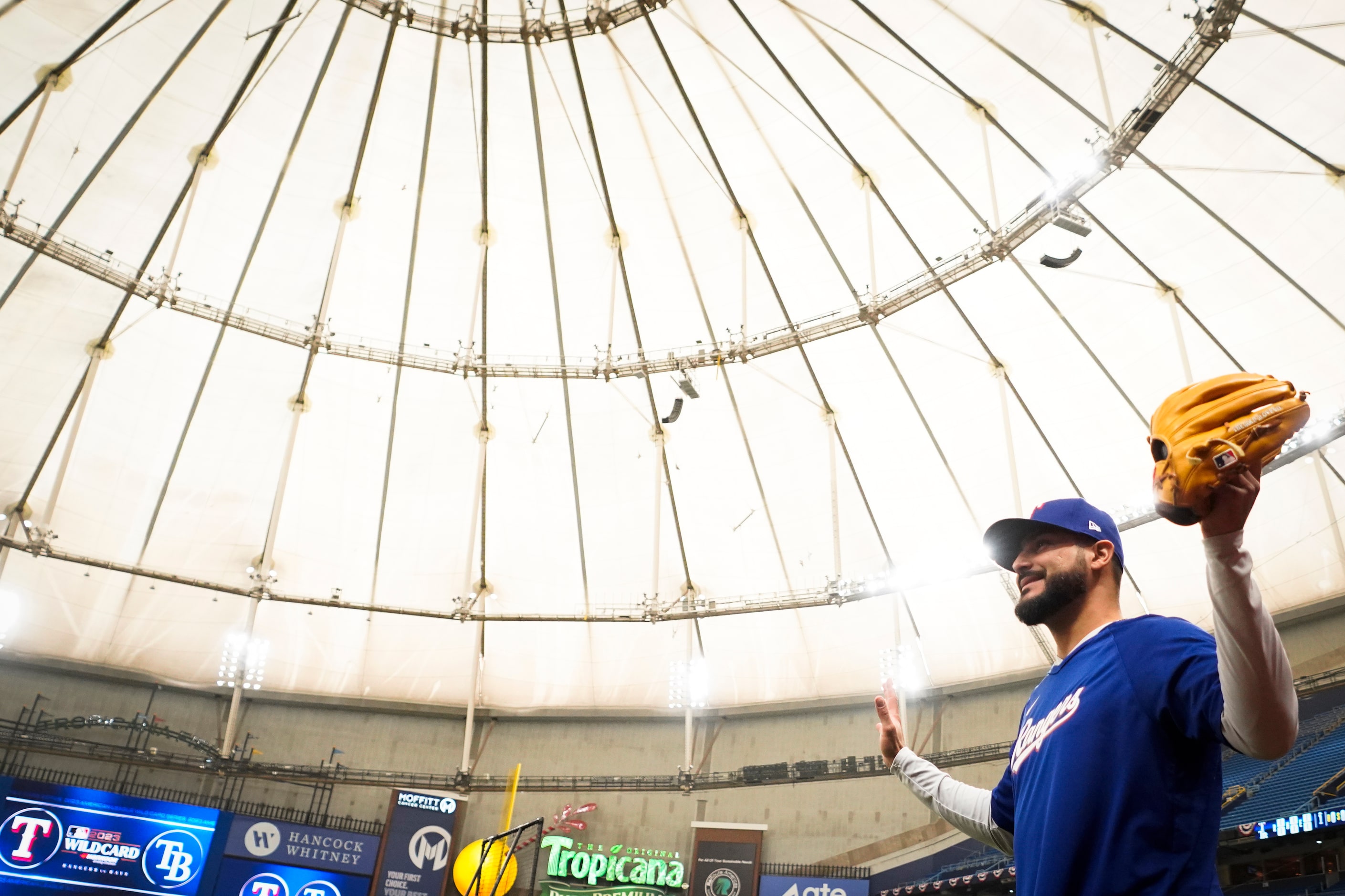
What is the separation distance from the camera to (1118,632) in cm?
284

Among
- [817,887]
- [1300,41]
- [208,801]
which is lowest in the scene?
[817,887]

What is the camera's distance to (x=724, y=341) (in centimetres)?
2614

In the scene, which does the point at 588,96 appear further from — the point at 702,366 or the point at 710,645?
the point at 710,645

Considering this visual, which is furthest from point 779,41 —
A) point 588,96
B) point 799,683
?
point 799,683

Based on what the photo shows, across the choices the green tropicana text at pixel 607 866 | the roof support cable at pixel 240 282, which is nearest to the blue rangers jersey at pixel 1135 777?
the roof support cable at pixel 240 282

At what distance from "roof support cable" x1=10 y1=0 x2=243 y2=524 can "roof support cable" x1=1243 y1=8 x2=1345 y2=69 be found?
19944 millimetres

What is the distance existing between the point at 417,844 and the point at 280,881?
359cm

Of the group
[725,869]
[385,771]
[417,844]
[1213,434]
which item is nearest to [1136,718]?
[1213,434]

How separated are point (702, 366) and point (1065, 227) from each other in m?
9.59

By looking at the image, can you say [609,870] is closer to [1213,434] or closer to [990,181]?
[990,181]

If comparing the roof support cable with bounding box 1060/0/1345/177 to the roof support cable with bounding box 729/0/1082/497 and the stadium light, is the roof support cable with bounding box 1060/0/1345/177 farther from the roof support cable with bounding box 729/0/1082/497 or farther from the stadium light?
the stadium light

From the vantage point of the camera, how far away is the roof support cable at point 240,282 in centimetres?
2233

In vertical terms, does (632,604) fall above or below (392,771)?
above

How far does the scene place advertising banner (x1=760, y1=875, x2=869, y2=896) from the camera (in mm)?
26312
